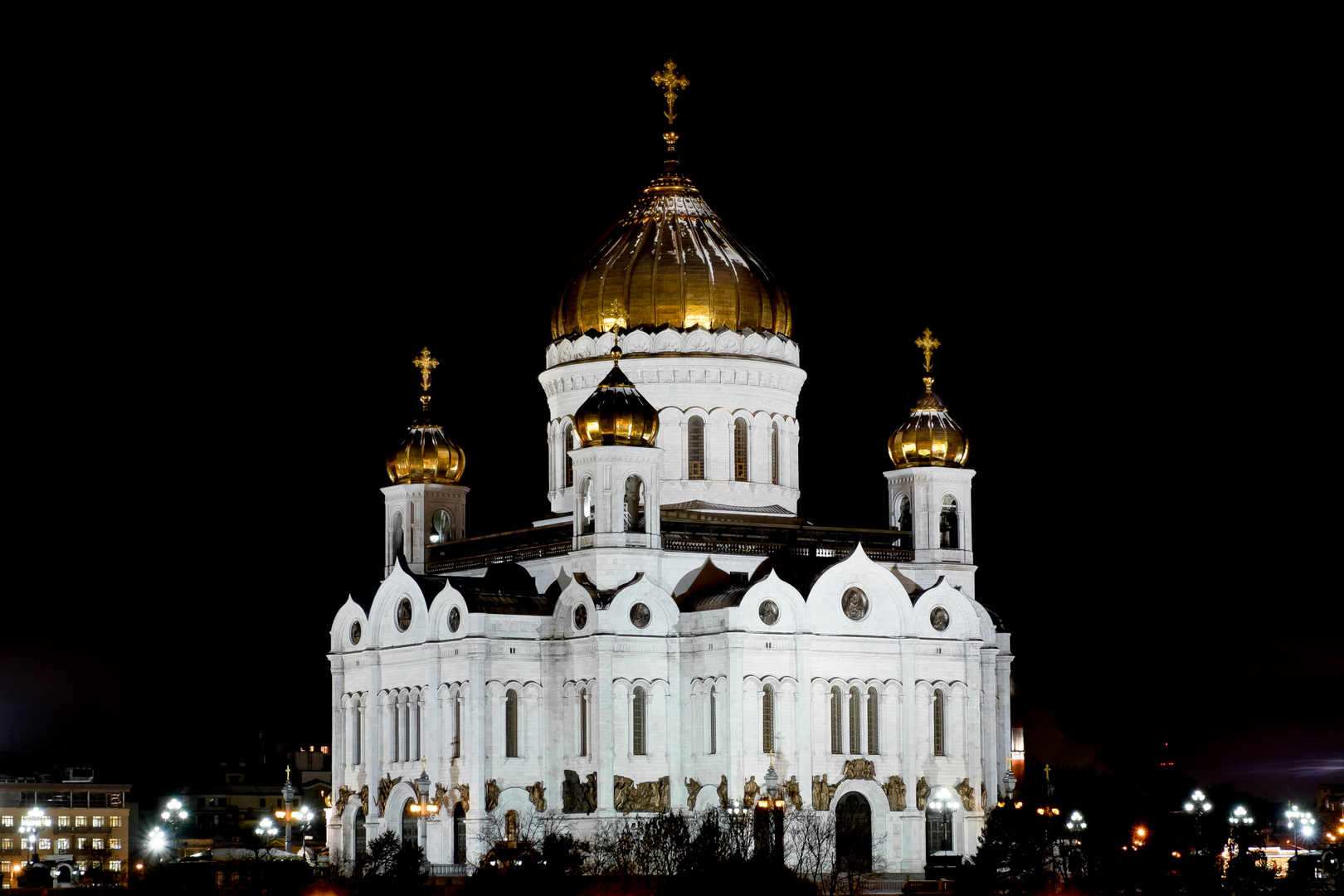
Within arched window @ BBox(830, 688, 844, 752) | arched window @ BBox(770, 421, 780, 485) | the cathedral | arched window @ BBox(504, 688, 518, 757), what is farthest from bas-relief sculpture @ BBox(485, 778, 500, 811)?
arched window @ BBox(770, 421, 780, 485)

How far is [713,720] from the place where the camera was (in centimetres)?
8338

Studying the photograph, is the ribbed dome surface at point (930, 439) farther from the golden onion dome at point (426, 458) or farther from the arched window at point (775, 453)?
the golden onion dome at point (426, 458)

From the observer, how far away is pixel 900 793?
276 ft

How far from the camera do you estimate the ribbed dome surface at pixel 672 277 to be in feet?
298

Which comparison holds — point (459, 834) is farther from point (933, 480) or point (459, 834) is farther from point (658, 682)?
point (933, 480)

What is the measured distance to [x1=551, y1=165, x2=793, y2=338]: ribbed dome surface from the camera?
90875 mm

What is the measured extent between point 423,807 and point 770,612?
38.3 ft

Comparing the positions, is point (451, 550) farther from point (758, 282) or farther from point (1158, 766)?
point (1158, 766)

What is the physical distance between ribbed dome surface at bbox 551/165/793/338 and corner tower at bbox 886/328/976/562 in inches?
213

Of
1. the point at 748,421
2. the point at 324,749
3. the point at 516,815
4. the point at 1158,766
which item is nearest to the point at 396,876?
the point at 516,815

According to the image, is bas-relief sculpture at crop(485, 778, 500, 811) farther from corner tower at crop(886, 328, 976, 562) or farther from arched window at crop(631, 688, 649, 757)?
corner tower at crop(886, 328, 976, 562)

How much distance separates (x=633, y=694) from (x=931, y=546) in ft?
39.3

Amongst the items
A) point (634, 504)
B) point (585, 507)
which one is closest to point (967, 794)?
point (634, 504)

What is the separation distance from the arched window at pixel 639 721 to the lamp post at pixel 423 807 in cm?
624
